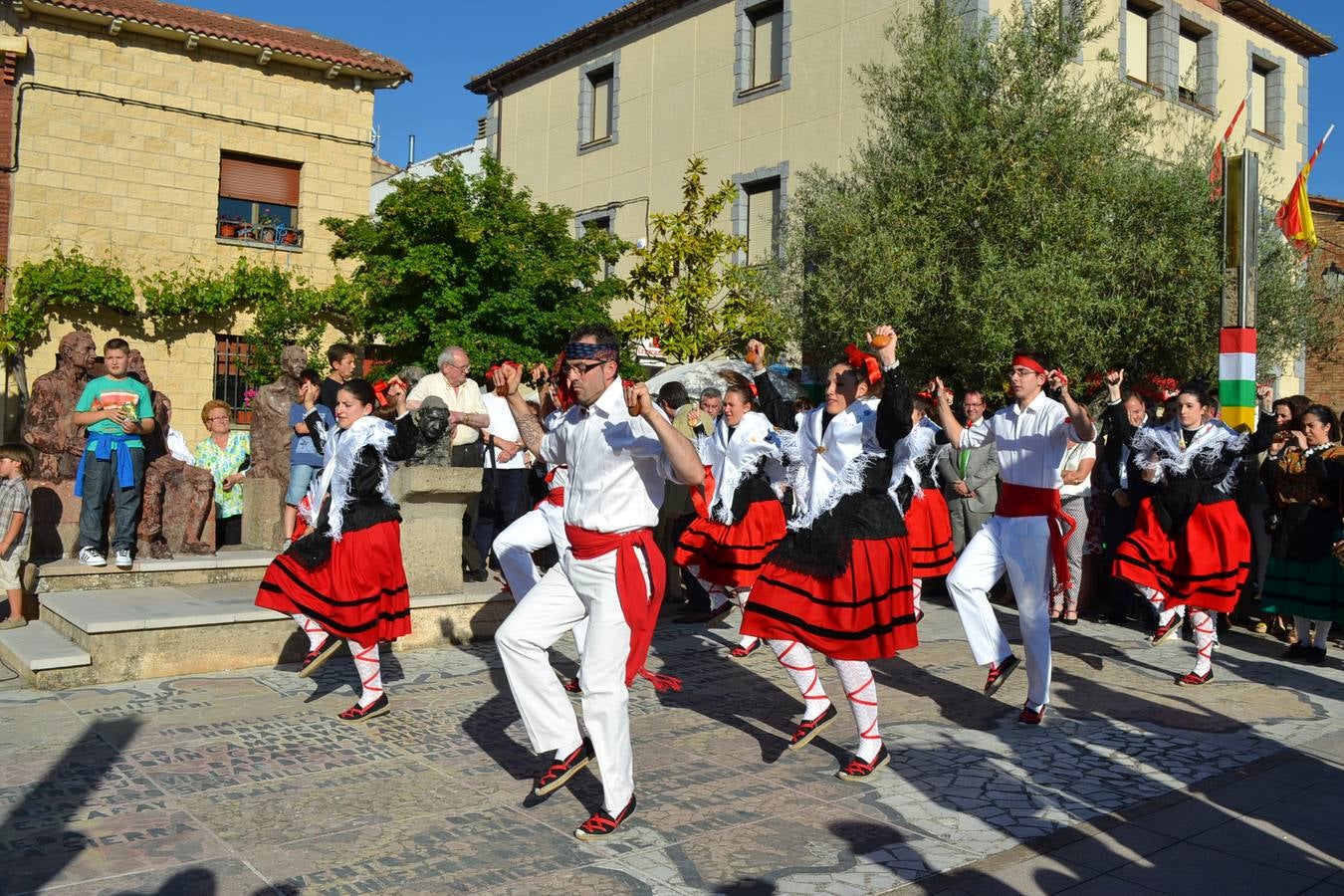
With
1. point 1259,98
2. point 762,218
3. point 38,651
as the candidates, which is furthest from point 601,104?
point 38,651

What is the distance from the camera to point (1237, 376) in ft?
34.2

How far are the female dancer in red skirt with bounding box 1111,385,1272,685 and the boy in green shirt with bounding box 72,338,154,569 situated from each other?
7390 mm

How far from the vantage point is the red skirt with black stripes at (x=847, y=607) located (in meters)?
5.63

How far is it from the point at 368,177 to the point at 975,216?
1157 centimetres

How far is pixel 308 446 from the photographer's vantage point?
30.6ft

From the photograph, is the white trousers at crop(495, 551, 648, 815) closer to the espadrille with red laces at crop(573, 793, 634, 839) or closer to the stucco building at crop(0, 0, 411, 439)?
the espadrille with red laces at crop(573, 793, 634, 839)

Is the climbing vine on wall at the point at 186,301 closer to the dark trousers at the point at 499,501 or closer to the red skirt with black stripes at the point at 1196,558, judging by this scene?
the dark trousers at the point at 499,501

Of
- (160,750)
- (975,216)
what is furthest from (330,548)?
(975,216)

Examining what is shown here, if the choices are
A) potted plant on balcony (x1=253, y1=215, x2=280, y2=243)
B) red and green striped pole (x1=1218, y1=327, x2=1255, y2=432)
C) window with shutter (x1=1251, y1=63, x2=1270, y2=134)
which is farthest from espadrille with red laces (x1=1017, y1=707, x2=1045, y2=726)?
window with shutter (x1=1251, y1=63, x2=1270, y2=134)

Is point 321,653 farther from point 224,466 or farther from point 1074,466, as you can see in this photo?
point 1074,466

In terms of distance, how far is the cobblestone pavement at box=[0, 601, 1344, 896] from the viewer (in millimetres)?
4188

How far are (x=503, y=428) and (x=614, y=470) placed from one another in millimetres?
4476

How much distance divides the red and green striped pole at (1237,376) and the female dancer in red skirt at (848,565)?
5820mm

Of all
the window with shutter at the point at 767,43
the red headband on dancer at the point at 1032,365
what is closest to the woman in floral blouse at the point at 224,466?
the red headband on dancer at the point at 1032,365
